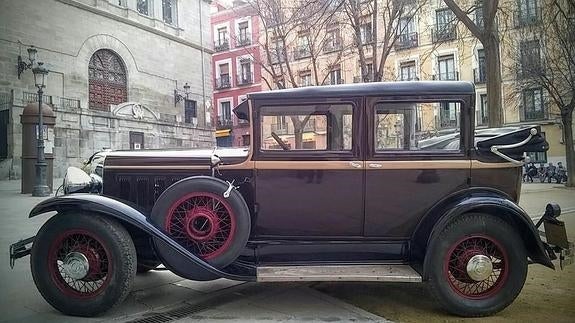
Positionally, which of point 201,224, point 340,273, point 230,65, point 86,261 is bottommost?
point 340,273

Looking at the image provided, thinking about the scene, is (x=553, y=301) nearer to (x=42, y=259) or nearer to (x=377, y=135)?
(x=377, y=135)

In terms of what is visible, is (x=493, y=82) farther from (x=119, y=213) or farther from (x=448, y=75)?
(x=119, y=213)

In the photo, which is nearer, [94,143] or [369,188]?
[369,188]

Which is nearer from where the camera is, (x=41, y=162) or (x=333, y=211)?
(x=333, y=211)

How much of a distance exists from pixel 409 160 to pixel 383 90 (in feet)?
1.82

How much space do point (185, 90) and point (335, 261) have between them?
3.39 m

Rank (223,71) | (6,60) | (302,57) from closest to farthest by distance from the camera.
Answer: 1. (6,60)
2. (223,71)
3. (302,57)

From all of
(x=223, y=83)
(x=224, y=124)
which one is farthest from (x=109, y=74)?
(x=223, y=83)

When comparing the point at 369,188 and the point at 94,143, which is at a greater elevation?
the point at 94,143

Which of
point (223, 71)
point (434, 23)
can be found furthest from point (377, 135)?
point (434, 23)

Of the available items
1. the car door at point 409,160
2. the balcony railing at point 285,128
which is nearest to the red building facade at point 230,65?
the balcony railing at point 285,128

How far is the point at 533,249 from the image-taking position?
117 inches

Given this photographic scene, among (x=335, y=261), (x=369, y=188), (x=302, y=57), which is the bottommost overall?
(x=335, y=261)

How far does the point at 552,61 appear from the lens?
945cm
